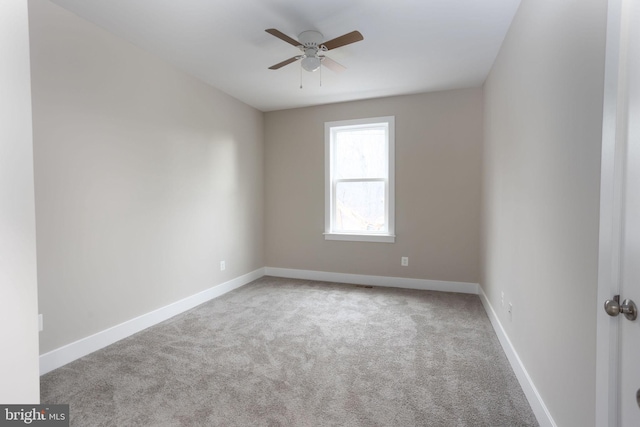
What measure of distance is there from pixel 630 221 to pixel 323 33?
245 cm

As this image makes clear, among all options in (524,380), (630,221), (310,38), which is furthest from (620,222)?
(310,38)

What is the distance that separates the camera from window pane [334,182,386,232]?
14.7 feet

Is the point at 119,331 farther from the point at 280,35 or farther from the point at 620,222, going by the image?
the point at 620,222

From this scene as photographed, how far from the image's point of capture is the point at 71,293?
94.4 inches

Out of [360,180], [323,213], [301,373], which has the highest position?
[360,180]

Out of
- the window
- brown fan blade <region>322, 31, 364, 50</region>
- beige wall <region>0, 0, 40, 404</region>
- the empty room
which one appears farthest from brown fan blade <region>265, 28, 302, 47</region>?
the window

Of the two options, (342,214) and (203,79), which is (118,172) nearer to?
(203,79)

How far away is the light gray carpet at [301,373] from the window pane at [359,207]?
1449 millimetres

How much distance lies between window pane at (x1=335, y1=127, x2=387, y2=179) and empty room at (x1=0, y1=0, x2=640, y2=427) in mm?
33

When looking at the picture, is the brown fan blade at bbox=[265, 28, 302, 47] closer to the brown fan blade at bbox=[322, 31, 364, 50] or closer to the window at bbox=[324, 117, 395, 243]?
the brown fan blade at bbox=[322, 31, 364, 50]

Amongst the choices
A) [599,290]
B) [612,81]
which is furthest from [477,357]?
[612,81]

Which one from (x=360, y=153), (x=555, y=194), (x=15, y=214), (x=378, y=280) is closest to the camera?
(x=15, y=214)

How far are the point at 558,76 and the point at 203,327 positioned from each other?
3.19 m

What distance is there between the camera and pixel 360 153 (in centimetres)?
456
